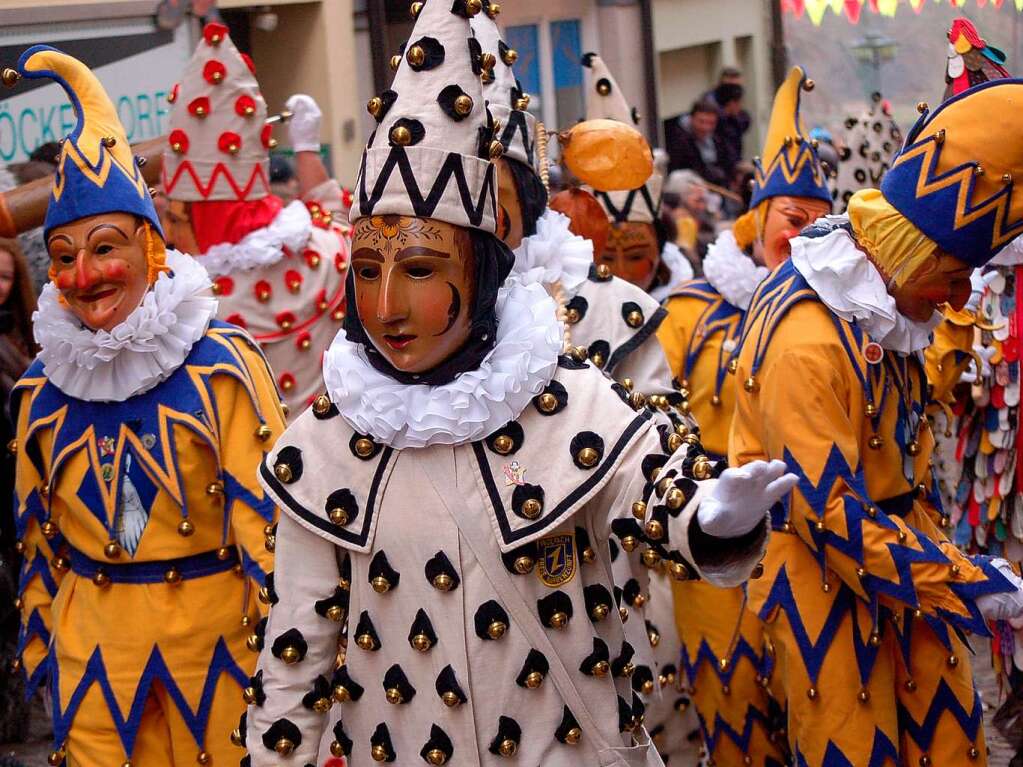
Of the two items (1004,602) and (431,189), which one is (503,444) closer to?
(431,189)

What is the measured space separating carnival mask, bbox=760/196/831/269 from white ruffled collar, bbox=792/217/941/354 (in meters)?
1.51

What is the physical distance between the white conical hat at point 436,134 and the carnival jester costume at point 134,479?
4.22 feet

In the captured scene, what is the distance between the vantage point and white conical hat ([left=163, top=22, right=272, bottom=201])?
6977 mm

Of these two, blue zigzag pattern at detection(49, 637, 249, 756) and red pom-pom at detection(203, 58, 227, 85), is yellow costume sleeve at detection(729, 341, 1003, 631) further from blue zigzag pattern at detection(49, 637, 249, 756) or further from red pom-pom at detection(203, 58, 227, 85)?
red pom-pom at detection(203, 58, 227, 85)

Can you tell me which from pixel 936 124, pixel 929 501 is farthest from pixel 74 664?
pixel 936 124

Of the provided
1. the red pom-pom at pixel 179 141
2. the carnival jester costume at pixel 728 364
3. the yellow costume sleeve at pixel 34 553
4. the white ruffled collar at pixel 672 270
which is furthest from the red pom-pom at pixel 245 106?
the yellow costume sleeve at pixel 34 553

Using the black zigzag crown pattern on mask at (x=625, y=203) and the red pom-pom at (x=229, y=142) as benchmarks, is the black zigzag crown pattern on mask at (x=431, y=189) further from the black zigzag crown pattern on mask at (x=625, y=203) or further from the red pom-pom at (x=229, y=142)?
the red pom-pom at (x=229, y=142)

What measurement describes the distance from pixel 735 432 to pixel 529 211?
909 mm

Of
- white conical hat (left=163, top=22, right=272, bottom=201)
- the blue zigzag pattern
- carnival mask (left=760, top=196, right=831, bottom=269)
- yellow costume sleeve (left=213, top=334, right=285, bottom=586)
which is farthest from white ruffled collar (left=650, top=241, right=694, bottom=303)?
the blue zigzag pattern

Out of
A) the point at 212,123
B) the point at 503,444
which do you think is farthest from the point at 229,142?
the point at 503,444

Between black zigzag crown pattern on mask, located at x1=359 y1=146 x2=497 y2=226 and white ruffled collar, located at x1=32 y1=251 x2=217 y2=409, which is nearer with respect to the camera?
black zigzag crown pattern on mask, located at x1=359 y1=146 x2=497 y2=226

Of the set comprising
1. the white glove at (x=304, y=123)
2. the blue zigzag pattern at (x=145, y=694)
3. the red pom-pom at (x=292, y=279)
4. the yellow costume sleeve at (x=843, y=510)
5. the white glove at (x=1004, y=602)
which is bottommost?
the blue zigzag pattern at (x=145, y=694)

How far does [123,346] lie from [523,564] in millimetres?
1673

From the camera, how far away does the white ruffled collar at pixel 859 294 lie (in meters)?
4.43
